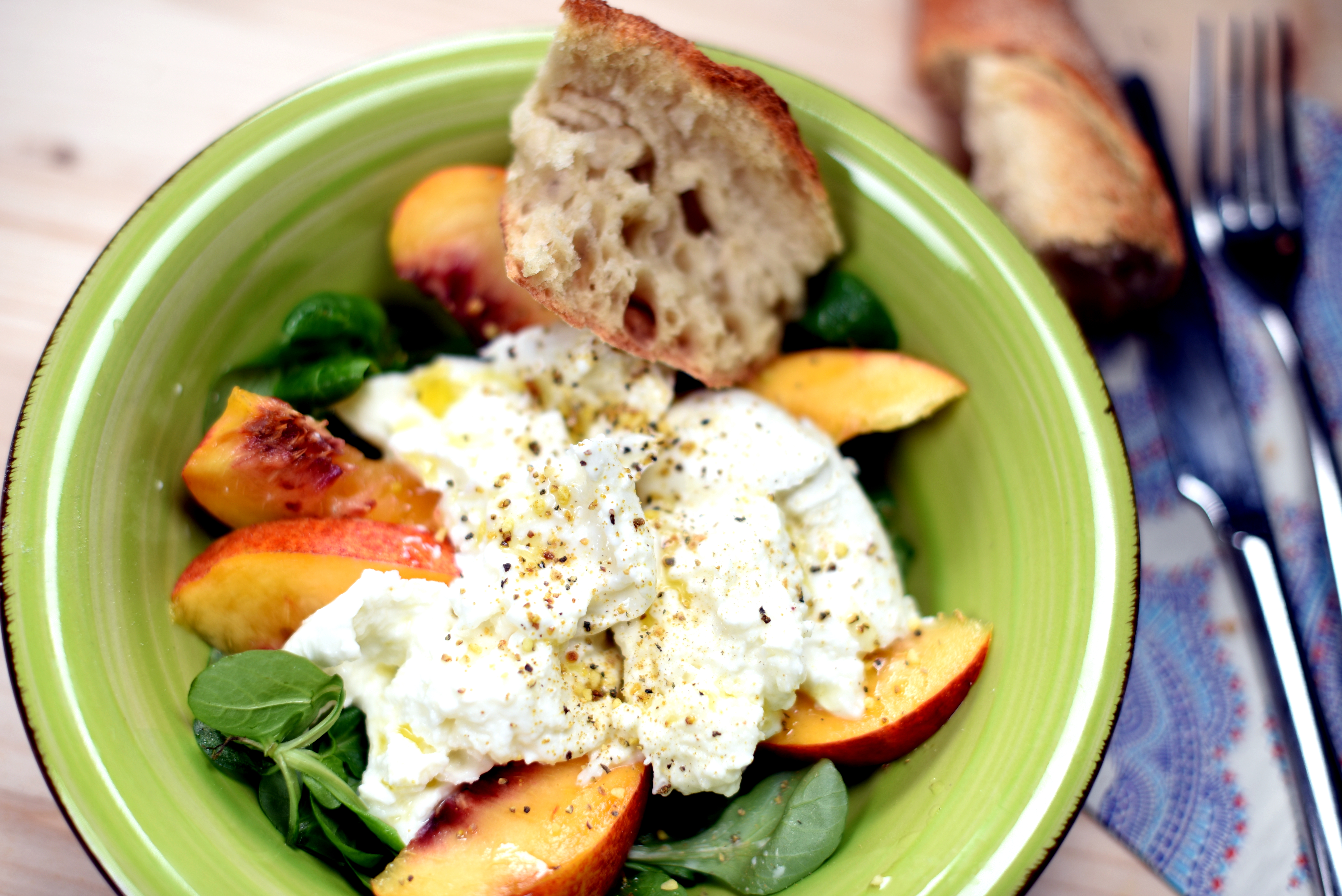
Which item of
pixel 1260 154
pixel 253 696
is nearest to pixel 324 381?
pixel 253 696

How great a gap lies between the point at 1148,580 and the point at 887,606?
2.08 ft

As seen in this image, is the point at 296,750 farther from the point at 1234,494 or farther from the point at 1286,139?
the point at 1286,139

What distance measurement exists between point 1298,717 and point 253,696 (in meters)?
1.59

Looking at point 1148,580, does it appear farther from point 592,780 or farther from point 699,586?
point 592,780

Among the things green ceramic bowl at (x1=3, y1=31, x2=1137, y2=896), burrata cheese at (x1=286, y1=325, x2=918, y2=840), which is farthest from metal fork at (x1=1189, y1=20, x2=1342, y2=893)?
burrata cheese at (x1=286, y1=325, x2=918, y2=840)

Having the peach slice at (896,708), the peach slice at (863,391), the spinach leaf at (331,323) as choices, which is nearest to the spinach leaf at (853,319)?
the peach slice at (863,391)

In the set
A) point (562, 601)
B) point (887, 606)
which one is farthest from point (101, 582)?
point (887, 606)

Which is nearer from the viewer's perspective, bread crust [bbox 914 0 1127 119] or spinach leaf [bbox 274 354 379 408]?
spinach leaf [bbox 274 354 379 408]

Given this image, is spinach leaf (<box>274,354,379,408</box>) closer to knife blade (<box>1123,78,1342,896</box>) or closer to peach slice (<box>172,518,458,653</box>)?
peach slice (<box>172,518,458,653</box>)

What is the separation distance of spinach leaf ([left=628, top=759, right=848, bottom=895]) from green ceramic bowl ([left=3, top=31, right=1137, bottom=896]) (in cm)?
4

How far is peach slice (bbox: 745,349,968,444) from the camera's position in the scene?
1379 millimetres

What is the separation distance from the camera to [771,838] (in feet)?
3.97

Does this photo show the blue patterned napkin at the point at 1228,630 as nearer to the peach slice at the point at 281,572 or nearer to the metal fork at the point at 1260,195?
the metal fork at the point at 1260,195

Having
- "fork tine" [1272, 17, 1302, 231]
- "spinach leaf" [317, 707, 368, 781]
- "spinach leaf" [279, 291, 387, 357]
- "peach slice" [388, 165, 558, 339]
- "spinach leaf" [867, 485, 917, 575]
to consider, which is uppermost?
"fork tine" [1272, 17, 1302, 231]
